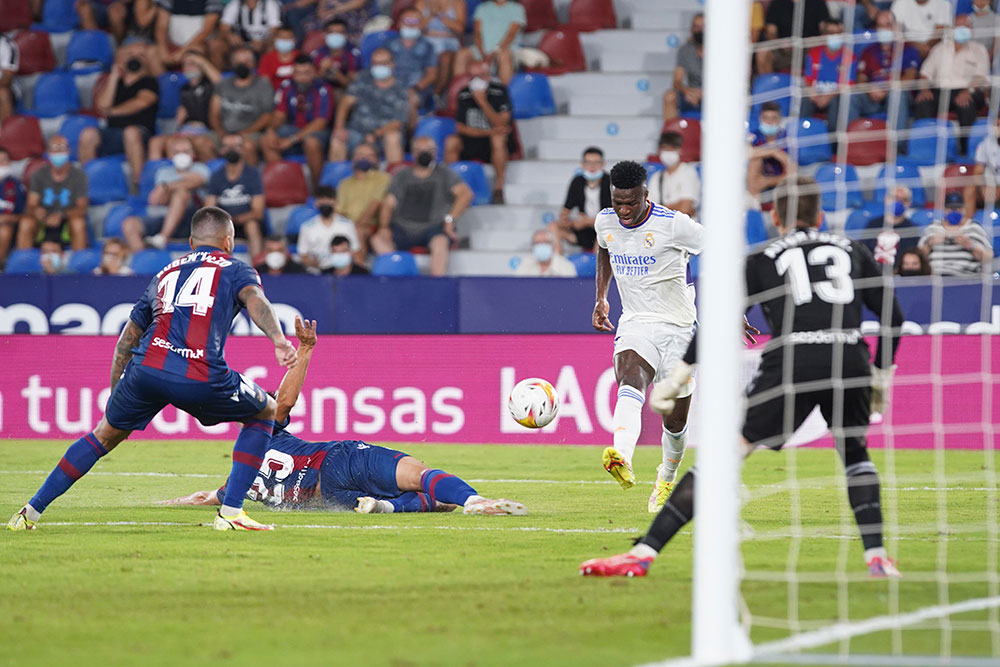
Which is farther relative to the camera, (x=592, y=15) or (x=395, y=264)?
(x=592, y=15)

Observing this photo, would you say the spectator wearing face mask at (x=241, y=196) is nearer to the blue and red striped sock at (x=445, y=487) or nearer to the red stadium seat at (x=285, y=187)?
the red stadium seat at (x=285, y=187)

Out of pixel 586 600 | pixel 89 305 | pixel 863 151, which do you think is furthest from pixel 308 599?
pixel 863 151

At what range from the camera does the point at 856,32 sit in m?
16.5

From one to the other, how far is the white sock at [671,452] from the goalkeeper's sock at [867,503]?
294 centimetres

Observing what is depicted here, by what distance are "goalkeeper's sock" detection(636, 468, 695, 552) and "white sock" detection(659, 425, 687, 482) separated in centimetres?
305

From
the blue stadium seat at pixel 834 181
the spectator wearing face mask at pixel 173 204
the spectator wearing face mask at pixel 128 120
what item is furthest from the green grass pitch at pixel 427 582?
the spectator wearing face mask at pixel 128 120

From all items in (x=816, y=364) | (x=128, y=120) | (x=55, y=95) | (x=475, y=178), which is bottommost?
(x=816, y=364)

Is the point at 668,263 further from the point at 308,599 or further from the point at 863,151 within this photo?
the point at 863,151

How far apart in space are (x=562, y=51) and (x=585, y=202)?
141 inches

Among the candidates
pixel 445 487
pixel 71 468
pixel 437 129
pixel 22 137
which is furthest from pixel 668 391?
pixel 22 137

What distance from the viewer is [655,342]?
889 centimetres

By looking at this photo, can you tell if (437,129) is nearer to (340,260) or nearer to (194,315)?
(340,260)

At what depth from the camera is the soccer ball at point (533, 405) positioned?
9297 millimetres

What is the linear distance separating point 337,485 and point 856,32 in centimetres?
1082
